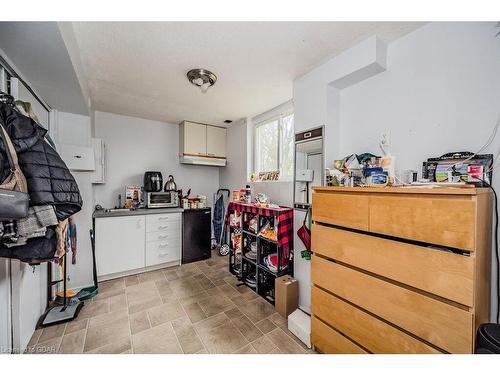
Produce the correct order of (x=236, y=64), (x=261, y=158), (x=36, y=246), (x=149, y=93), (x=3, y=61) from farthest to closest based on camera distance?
(x=261, y=158)
(x=149, y=93)
(x=236, y=64)
(x=3, y=61)
(x=36, y=246)

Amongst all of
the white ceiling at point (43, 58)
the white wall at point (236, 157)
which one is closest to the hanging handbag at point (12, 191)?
the white ceiling at point (43, 58)

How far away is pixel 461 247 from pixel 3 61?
281cm

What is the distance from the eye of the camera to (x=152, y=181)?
3242mm

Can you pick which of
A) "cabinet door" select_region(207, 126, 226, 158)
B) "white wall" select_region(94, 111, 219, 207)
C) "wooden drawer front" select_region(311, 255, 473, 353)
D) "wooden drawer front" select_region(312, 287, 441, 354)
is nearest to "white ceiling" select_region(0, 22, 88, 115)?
"white wall" select_region(94, 111, 219, 207)

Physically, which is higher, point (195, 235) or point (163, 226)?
point (163, 226)

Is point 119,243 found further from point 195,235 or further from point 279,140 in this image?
point 279,140

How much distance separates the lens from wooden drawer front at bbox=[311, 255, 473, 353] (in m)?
0.90

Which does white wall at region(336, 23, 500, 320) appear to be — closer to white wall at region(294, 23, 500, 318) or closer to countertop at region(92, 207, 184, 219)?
white wall at region(294, 23, 500, 318)

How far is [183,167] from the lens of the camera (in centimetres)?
389

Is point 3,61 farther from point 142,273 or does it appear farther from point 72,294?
point 142,273

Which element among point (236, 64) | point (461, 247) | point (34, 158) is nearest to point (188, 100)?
point (236, 64)

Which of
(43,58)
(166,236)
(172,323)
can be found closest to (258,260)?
(172,323)

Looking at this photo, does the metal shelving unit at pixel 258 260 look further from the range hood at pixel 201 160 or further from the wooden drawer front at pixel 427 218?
the range hood at pixel 201 160

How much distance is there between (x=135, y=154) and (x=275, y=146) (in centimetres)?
239
